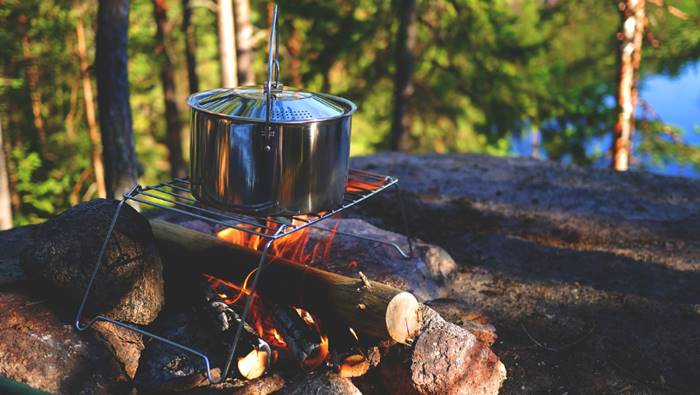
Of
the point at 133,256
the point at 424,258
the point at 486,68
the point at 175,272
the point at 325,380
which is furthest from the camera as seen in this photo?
the point at 486,68

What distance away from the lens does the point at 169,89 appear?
16.4 metres

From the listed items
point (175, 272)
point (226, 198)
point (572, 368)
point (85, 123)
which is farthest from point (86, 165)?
point (572, 368)

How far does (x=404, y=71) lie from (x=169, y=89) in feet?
23.3

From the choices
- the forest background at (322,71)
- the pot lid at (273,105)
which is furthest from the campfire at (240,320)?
the forest background at (322,71)

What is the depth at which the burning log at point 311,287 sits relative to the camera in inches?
150

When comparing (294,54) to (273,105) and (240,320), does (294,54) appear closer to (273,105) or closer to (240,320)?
(273,105)

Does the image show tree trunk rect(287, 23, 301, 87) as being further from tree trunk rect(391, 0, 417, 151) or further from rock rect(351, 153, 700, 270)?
rock rect(351, 153, 700, 270)

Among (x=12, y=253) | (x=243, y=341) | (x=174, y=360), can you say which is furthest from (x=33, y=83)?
(x=243, y=341)

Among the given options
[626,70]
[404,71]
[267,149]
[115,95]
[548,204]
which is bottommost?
[548,204]

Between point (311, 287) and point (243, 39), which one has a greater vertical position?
point (243, 39)

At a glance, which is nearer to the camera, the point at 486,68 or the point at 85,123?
the point at 486,68

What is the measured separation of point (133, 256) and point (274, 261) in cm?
96

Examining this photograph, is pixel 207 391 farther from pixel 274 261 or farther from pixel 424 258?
pixel 424 258

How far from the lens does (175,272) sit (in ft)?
15.3
